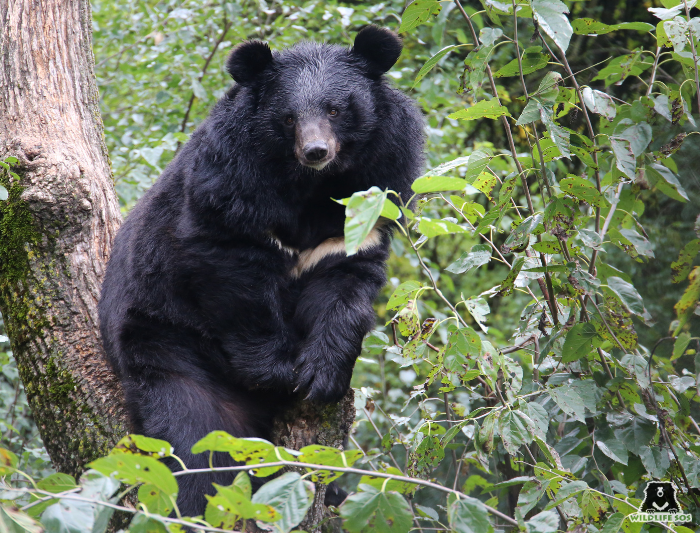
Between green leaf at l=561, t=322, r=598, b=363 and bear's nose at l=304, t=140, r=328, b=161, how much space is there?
126cm

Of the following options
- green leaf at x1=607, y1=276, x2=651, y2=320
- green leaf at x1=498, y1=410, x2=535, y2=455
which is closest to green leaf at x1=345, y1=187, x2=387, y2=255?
green leaf at x1=498, y1=410, x2=535, y2=455

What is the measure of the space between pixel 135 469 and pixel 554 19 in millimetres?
1645

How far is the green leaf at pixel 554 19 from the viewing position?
1.84 meters

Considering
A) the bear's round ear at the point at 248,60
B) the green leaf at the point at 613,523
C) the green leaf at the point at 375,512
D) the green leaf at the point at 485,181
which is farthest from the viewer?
the bear's round ear at the point at 248,60

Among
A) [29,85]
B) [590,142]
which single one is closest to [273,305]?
[590,142]

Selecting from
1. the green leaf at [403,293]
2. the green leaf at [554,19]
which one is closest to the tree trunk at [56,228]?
the green leaf at [403,293]

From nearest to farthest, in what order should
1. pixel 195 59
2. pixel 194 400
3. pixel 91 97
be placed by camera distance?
pixel 194 400
pixel 91 97
pixel 195 59

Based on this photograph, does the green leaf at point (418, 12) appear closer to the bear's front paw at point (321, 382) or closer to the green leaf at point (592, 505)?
the bear's front paw at point (321, 382)

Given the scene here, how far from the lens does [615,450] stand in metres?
2.19

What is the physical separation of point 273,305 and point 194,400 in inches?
21.1

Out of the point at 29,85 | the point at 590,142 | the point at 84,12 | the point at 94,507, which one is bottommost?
the point at 94,507

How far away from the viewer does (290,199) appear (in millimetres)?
3031

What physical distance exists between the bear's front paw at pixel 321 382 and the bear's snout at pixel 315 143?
871mm

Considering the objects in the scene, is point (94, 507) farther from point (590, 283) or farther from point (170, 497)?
point (590, 283)
